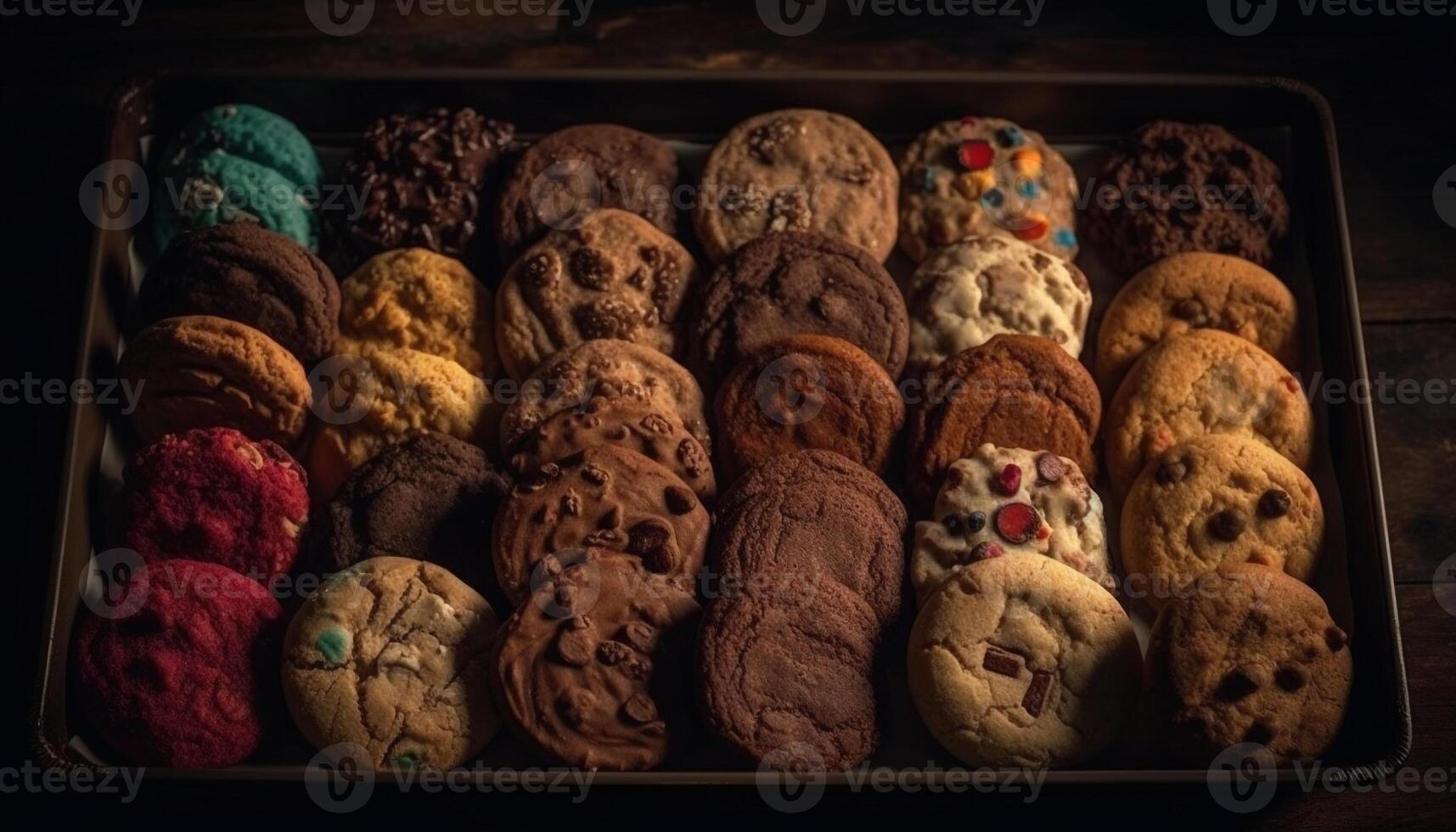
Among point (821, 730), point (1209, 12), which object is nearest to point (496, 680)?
point (821, 730)

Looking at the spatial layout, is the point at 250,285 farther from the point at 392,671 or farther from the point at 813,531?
the point at 813,531

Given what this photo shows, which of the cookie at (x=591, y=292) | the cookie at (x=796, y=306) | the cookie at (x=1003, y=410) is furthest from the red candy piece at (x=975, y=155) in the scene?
the cookie at (x=591, y=292)

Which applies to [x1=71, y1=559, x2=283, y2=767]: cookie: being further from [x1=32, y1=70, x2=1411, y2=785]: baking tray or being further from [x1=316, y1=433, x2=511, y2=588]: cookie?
[x1=316, y1=433, x2=511, y2=588]: cookie

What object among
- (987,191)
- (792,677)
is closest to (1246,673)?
(792,677)

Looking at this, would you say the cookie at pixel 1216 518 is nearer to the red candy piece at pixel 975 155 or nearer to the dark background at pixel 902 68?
the dark background at pixel 902 68

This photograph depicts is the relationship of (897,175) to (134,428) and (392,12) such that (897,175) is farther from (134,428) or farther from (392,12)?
(134,428)
